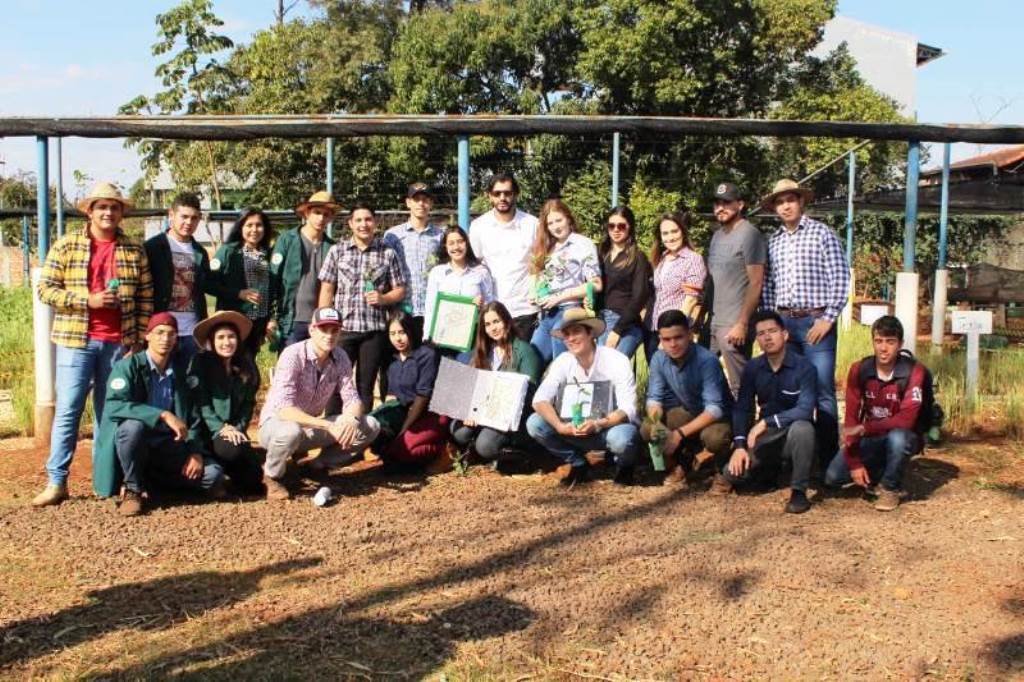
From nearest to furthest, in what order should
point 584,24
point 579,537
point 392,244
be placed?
point 579,537 → point 392,244 → point 584,24

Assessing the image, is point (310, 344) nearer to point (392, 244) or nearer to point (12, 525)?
point (392, 244)

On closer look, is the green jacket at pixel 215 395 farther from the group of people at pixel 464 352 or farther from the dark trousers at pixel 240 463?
the dark trousers at pixel 240 463

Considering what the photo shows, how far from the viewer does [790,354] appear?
5695 mm

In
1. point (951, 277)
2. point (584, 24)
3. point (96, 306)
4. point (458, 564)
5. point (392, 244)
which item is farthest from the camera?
point (584, 24)

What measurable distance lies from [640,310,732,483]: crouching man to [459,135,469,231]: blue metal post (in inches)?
73.8

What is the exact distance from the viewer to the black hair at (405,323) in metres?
6.41

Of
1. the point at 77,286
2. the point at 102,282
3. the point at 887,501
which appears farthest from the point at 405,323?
the point at 887,501

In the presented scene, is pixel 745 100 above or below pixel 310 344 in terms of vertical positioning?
above

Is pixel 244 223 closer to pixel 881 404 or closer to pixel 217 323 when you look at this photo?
pixel 217 323

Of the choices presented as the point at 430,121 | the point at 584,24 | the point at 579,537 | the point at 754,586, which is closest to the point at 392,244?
the point at 430,121

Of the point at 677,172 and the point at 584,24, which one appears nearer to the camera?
the point at 677,172

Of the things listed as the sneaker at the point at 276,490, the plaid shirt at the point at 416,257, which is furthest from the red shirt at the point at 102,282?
the plaid shirt at the point at 416,257

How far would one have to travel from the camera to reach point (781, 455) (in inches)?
225

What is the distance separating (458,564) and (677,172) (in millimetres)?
16062
